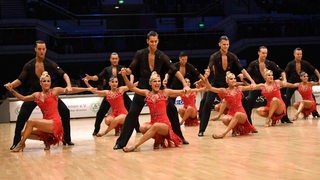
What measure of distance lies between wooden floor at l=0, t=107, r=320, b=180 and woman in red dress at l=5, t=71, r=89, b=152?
0.20m

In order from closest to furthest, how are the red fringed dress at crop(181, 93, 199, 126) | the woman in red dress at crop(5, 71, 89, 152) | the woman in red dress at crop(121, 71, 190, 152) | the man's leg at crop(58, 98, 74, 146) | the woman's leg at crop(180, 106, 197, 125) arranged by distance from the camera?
1. the woman in red dress at crop(121, 71, 190, 152)
2. the woman in red dress at crop(5, 71, 89, 152)
3. the man's leg at crop(58, 98, 74, 146)
4. the woman's leg at crop(180, 106, 197, 125)
5. the red fringed dress at crop(181, 93, 199, 126)

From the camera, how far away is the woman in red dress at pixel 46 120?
748cm

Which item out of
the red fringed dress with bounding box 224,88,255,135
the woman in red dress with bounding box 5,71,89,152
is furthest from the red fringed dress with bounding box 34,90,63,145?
the red fringed dress with bounding box 224,88,255,135

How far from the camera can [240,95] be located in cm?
855

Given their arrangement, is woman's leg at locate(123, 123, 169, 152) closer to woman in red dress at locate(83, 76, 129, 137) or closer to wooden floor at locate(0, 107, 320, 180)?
wooden floor at locate(0, 107, 320, 180)

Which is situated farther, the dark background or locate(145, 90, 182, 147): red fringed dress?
the dark background

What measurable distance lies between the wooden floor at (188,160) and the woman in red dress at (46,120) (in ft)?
0.65

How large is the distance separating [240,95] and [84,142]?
2719 millimetres

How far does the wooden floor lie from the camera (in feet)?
16.0

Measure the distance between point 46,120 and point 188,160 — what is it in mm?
2636

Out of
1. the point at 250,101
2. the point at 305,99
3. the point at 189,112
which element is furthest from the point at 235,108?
the point at 305,99

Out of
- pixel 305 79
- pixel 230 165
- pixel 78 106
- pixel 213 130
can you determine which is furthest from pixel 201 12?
pixel 230 165

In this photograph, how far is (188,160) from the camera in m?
5.80

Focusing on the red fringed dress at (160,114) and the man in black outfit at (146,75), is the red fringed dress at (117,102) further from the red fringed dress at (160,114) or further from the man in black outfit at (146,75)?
the red fringed dress at (160,114)
